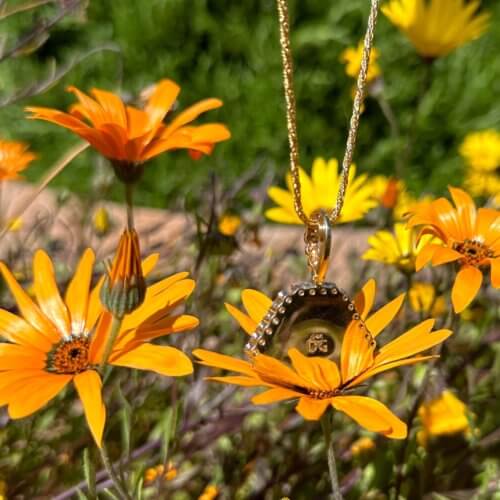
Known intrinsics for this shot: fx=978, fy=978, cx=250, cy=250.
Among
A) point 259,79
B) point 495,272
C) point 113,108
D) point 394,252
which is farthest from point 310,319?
point 259,79

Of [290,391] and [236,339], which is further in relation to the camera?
[236,339]

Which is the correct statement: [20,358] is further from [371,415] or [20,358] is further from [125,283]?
[371,415]

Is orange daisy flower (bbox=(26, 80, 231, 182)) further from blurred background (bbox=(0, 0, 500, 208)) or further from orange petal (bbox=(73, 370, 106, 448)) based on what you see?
blurred background (bbox=(0, 0, 500, 208))

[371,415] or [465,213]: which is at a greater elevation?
[465,213]

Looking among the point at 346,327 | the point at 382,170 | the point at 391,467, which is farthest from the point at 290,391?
the point at 382,170

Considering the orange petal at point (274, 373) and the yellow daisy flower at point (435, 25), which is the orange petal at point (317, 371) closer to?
the orange petal at point (274, 373)

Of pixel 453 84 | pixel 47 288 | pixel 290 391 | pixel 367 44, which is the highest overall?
pixel 453 84

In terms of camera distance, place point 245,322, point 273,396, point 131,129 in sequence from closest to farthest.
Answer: point 273,396
point 245,322
point 131,129

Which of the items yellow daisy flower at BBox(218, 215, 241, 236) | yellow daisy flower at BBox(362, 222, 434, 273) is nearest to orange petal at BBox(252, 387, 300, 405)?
yellow daisy flower at BBox(362, 222, 434, 273)

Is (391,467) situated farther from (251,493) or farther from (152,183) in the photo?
(152,183)
